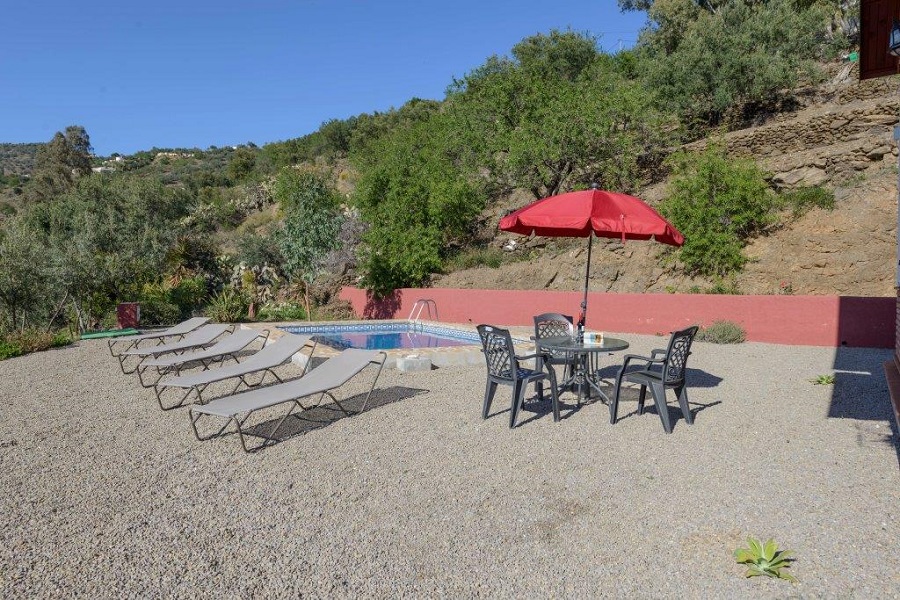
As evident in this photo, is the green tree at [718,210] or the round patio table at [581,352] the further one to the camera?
the green tree at [718,210]

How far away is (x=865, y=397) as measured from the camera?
6.76m

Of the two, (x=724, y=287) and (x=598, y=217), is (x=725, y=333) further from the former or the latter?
(x=598, y=217)

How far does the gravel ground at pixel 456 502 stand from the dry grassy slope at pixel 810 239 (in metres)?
8.06

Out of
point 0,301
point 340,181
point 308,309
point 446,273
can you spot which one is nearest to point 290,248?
point 308,309

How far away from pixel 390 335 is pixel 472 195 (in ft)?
24.5

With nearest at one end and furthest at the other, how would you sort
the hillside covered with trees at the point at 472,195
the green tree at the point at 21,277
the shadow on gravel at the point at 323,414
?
the shadow on gravel at the point at 323,414 → the green tree at the point at 21,277 → the hillside covered with trees at the point at 472,195

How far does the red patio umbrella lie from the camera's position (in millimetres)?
5969

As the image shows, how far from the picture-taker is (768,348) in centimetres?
1080

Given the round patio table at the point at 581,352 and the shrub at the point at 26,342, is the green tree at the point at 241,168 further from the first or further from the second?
the round patio table at the point at 581,352

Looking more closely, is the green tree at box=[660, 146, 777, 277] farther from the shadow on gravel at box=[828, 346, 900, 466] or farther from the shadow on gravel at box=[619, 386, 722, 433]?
the shadow on gravel at box=[619, 386, 722, 433]

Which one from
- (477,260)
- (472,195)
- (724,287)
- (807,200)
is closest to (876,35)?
(724,287)

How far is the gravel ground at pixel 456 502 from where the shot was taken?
3.01 metres

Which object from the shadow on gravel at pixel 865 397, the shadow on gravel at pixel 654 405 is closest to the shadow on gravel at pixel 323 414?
the shadow on gravel at pixel 654 405

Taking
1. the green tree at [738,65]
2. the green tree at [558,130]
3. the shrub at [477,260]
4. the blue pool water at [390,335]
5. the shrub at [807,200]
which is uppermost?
the green tree at [738,65]
